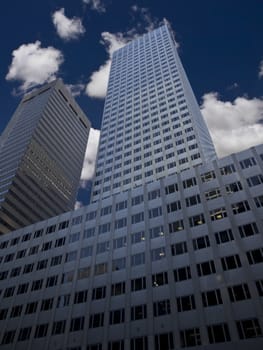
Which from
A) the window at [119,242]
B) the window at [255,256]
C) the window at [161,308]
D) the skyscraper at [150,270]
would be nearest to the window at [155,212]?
the skyscraper at [150,270]

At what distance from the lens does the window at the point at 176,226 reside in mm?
43500

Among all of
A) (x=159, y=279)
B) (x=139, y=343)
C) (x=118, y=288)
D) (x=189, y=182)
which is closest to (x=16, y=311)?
(x=118, y=288)

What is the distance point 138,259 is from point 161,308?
849 centimetres

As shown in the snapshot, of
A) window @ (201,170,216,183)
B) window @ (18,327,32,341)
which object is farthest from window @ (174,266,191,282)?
window @ (18,327,32,341)

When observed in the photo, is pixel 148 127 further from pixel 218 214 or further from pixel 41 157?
pixel 218 214

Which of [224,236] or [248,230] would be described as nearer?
[248,230]

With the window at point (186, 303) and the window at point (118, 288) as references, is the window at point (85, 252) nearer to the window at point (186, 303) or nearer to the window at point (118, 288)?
the window at point (118, 288)

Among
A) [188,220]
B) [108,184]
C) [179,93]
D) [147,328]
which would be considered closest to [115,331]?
[147,328]

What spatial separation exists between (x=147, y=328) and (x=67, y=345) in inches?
487

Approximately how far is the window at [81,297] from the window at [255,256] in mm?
24617

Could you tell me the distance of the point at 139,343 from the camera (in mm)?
34938

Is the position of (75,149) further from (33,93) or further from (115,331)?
(115,331)

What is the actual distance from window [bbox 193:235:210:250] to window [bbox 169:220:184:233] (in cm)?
342

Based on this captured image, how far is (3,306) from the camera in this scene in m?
48.8
